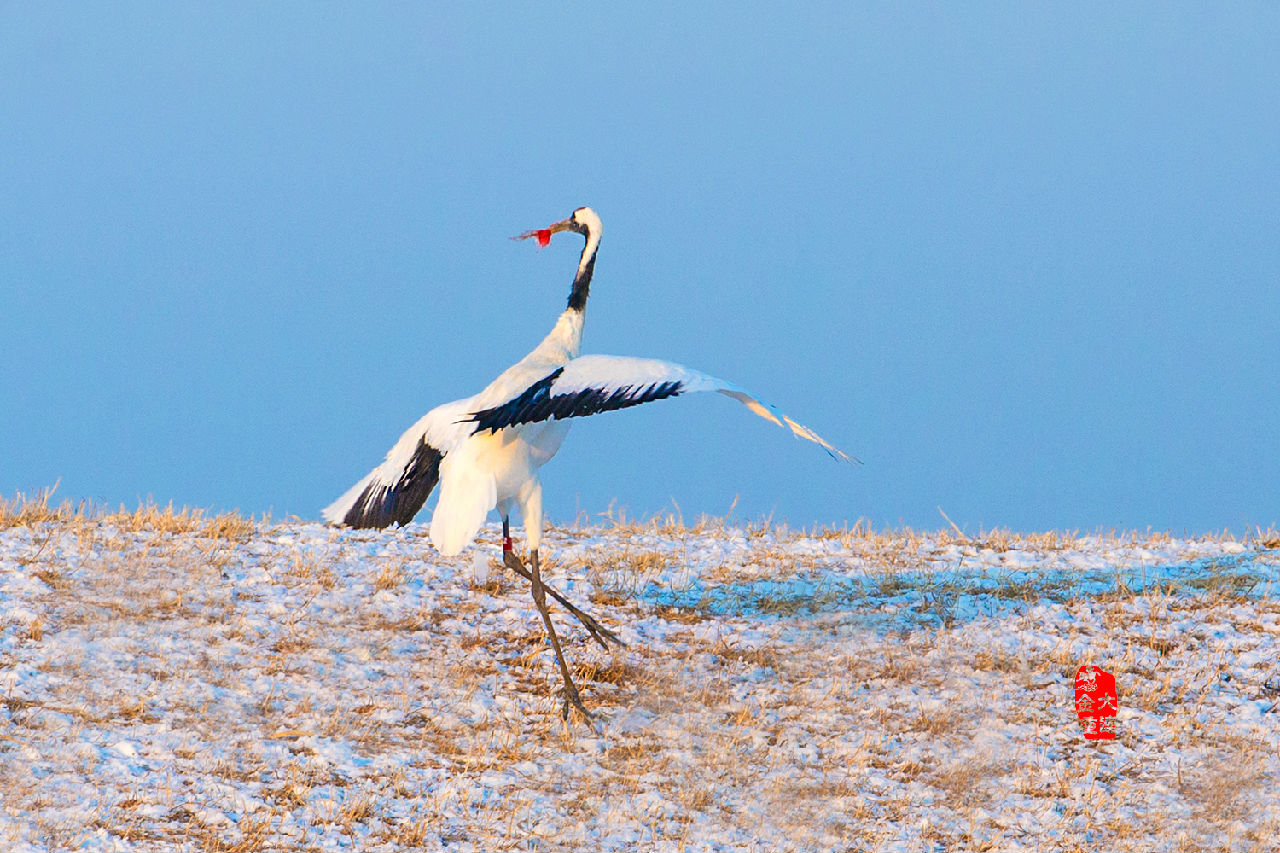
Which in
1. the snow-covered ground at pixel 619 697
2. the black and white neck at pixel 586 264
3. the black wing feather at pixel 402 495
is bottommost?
the snow-covered ground at pixel 619 697

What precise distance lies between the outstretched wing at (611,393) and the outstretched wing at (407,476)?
2.36 ft

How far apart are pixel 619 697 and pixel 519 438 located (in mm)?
1512

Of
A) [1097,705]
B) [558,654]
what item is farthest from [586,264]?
[1097,705]

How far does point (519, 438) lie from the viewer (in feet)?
25.3

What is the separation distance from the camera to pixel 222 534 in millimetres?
9766

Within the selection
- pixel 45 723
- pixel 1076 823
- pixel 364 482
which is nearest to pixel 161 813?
pixel 45 723

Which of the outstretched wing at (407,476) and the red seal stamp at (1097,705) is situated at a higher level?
the outstretched wing at (407,476)

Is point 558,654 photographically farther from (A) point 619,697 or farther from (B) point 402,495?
(B) point 402,495

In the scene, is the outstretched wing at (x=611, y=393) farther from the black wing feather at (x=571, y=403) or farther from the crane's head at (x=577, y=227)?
the crane's head at (x=577, y=227)

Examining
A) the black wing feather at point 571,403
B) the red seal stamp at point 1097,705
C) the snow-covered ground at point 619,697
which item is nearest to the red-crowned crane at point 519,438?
the black wing feather at point 571,403

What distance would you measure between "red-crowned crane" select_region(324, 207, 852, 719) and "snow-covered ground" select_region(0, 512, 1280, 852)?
62 centimetres

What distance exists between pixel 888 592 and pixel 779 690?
1.76 meters

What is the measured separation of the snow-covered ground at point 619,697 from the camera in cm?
639

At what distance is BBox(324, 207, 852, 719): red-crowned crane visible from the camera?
23.1 ft
